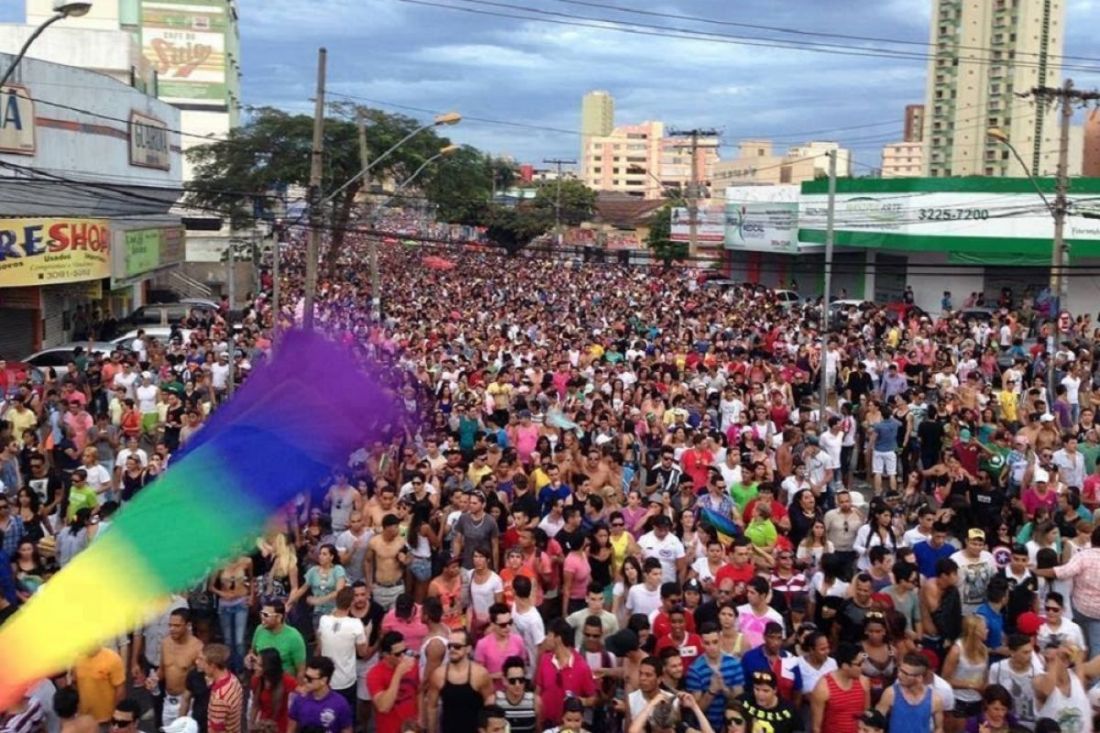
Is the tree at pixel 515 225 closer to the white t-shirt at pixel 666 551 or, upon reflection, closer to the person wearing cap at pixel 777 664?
the white t-shirt at pixel 666 551

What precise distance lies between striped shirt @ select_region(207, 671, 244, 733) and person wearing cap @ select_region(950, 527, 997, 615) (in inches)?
183

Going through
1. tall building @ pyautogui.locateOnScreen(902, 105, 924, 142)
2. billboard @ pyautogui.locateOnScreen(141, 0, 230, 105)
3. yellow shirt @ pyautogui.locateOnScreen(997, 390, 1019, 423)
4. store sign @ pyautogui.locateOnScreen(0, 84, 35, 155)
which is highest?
tall building @ pyautogui.locateOnScreen(902, 105, 924, 142)

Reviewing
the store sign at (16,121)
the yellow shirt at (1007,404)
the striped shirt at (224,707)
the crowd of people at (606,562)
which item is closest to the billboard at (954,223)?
the crowd of people at (606,562)

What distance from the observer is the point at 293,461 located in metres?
2.31

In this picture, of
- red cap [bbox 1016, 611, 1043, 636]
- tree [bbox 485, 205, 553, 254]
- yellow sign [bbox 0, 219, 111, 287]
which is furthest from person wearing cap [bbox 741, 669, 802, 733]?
tree [bbox 485, 205, 553, 254]

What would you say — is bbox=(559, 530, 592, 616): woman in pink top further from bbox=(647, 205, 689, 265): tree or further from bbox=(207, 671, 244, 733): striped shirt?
bbox=(647, 205, 689, 265): tree

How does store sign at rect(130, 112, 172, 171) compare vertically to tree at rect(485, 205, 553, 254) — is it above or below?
above

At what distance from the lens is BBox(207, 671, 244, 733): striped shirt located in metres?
6.04

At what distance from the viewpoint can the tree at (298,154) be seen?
50406 millimetres

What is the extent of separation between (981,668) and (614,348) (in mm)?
13697

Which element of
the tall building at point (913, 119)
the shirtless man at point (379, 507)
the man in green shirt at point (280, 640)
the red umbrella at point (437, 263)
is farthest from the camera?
the tall building at point (913, 119)

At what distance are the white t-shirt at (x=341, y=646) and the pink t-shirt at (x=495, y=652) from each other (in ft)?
2.39

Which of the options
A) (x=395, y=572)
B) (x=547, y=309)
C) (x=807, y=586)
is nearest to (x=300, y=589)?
(x=395, y=572)

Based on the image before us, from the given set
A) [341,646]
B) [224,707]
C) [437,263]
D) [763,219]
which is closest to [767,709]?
[341,646]
